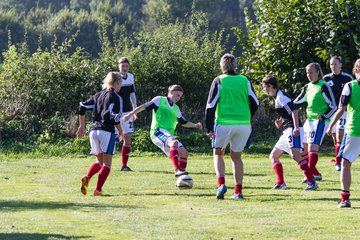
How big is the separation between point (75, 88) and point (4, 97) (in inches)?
71.9

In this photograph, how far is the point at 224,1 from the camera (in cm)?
6719

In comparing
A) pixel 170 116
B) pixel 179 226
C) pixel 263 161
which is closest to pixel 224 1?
pixel 263 161

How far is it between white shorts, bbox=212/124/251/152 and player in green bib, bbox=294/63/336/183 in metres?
2.40

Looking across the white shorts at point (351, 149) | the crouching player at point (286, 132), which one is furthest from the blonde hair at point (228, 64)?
the white shorts at point (351, 149)

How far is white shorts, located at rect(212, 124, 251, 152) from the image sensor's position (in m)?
13.2

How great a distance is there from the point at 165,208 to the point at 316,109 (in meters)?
4.23

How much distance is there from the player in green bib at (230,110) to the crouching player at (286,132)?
117cm

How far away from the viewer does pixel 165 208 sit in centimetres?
1249

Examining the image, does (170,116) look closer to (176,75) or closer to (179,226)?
(179,226)

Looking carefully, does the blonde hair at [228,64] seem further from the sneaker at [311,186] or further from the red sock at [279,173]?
the sneaker at [311,186]

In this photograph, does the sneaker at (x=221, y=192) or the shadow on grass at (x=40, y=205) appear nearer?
the shadow on grass at (x=40, y=205)

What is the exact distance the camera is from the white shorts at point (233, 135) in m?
13.2

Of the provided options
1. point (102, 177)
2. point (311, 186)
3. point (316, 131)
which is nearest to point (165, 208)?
point (102, 177)

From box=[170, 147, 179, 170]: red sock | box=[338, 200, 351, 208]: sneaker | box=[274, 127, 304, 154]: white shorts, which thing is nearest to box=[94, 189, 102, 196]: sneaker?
box=[170, 147, 179, 170]: red sock
